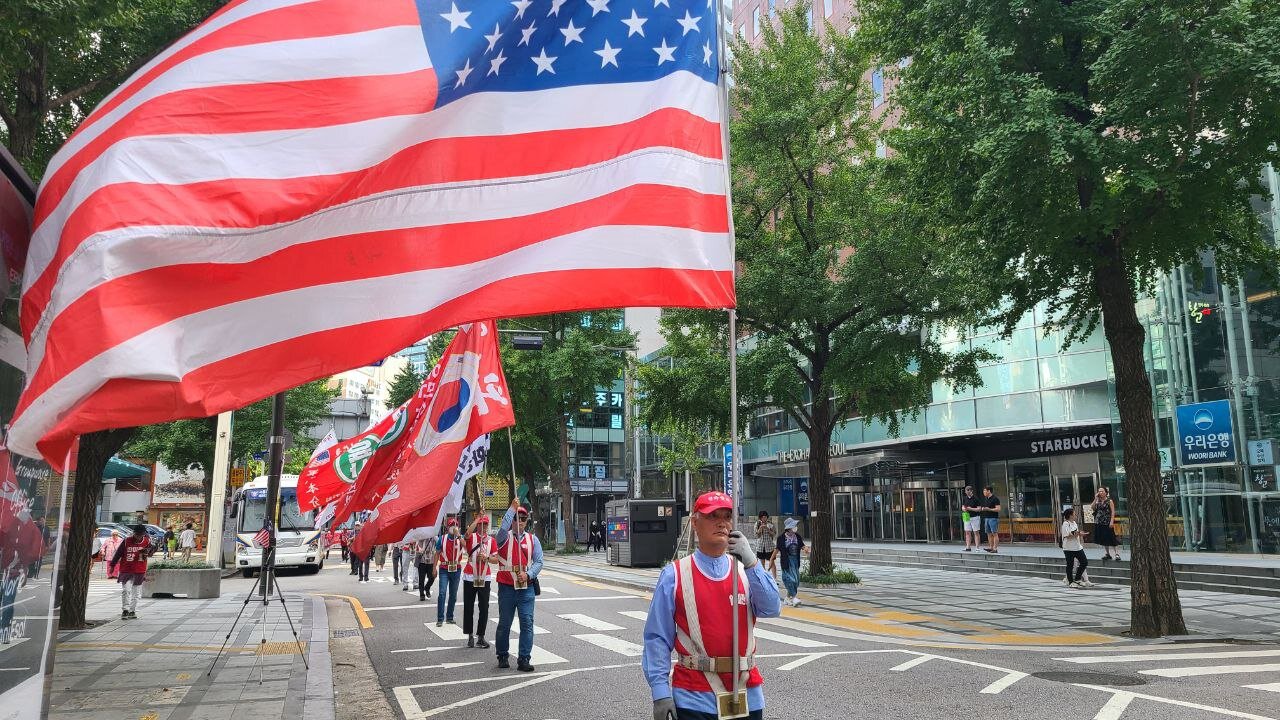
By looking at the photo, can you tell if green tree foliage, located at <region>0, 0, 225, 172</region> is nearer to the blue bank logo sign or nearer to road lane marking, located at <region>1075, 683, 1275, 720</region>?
road lane marking, located at <region>1075, 683, 1275, 720</region>

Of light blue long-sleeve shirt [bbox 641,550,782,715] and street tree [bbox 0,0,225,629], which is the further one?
street tree [bbox 0,0,225,629]

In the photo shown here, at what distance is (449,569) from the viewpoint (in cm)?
1543

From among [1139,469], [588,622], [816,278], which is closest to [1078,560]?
[1139,469]

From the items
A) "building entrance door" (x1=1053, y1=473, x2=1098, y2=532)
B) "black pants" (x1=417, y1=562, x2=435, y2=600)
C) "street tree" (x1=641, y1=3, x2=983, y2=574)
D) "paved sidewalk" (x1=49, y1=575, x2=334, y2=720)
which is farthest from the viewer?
"building entrance door" (x1=1053, y1=473, x2=1098, y2=532)

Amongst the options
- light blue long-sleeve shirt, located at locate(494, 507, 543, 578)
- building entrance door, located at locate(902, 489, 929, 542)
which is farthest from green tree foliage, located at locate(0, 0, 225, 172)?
building entrance door, located at locate(902, 489, 929, 542)

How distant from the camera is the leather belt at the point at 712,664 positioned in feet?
14.0

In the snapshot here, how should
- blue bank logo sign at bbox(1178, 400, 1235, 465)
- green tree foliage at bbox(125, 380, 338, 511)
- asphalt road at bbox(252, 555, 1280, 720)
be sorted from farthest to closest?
green tree foliage at bbox(125, 380, 338, 511) < blue bank logo sign at bbox(1178, 400, 1235, 465) < asphalt road at bbox(252, 555, 1280, 720)

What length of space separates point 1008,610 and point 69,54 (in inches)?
655

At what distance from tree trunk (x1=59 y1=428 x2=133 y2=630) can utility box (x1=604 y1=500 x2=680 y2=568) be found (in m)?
18.6

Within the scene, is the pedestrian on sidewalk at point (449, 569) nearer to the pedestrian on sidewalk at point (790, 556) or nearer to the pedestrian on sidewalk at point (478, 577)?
the pedestrian on sidewalk at point (478, 577)

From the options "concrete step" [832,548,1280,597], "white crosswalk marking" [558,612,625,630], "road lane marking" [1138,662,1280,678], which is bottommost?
"white crosswalk marking" [558,612,625,630]

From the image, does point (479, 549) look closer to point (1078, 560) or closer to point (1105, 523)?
point (1078, 560)

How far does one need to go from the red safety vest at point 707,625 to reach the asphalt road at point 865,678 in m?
3.81

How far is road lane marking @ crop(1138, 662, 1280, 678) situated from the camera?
9.45 metres
